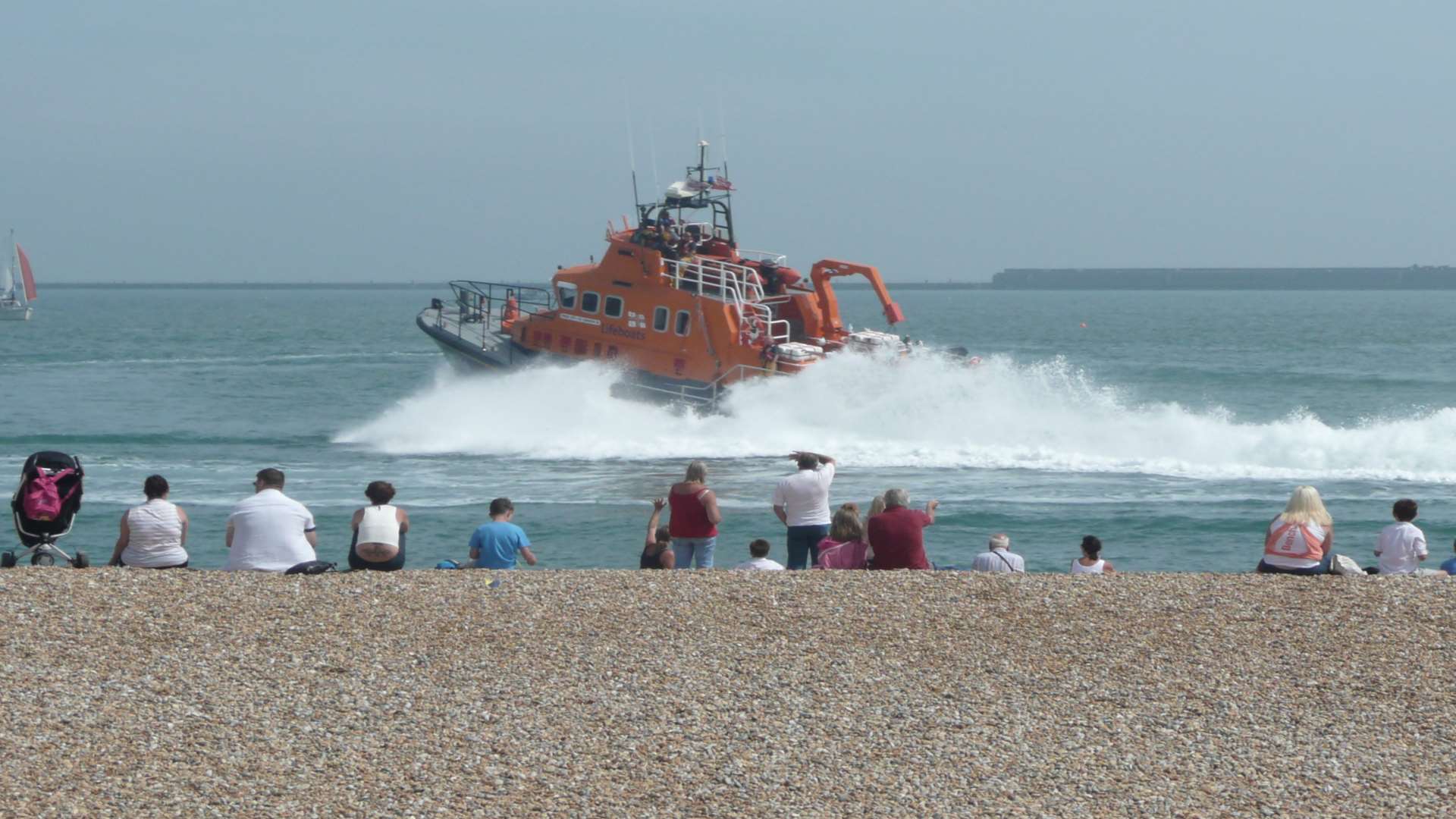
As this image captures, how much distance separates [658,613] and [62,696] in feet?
9.27

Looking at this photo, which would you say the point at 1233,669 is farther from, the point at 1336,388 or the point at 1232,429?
the point at 1336,388

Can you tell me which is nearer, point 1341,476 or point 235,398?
point 1341,476

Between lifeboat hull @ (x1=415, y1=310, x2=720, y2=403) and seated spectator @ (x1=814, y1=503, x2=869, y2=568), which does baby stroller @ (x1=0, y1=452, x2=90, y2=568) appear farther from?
lifeboat hull @ (x1=415, y1=310, x2=720, y2=403)

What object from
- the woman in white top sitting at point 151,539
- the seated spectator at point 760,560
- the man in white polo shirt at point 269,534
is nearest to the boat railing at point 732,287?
the seated spectator at point 760,560

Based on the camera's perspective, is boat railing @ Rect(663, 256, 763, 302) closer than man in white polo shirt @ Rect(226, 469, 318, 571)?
No

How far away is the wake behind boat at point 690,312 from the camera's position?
22.7 metres

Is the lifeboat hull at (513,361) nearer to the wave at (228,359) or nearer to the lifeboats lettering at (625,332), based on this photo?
the lifeboats lettering at (625,332)

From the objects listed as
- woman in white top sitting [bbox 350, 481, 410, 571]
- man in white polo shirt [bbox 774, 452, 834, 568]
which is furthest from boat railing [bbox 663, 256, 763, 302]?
woman in white top sitting [bbox 350, 481, 410, 571]

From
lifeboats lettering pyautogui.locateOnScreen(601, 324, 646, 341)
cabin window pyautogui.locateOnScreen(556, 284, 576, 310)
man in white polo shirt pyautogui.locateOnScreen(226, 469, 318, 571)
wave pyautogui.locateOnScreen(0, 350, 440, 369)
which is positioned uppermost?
cabin window pyautogui.locateOnScreen(556, 284, 576, 310)

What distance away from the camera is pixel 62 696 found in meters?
6.46

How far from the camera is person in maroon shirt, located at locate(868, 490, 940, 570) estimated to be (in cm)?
908

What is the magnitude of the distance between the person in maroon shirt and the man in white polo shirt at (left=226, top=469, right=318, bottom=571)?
10.9ft

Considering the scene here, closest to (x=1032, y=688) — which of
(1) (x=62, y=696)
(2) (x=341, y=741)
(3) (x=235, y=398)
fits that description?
(2) (x=341, y=741)

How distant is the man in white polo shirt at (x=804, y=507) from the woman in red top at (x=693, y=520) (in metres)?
0.55
